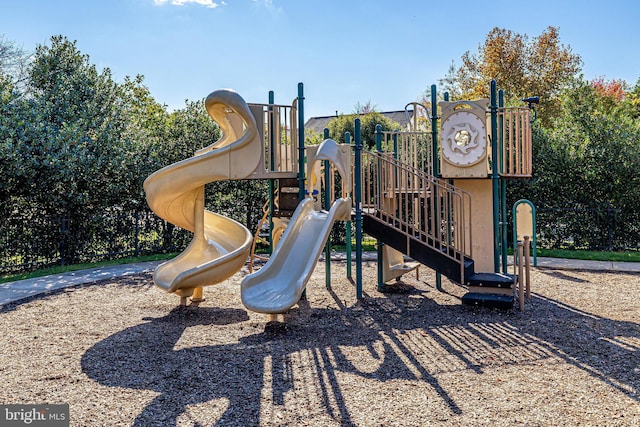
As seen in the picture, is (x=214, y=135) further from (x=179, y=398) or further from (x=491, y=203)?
(x=179, y=398)

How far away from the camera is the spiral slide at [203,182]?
7.20m

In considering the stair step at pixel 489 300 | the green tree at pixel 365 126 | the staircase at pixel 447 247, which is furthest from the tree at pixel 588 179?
the green tree at pixel 365 126

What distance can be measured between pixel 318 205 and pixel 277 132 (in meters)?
1.52

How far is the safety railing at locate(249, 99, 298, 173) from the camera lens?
784 cm

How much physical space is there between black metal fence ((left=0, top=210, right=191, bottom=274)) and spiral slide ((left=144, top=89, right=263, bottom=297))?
608 centimetres

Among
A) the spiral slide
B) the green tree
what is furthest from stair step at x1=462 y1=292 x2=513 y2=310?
the green tree

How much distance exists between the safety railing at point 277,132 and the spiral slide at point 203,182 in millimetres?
475

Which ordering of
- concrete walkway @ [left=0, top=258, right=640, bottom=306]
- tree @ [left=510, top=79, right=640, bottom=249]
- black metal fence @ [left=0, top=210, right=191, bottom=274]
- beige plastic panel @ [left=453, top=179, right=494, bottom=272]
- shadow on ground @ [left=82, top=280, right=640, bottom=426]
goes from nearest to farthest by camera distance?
shadow on ground @ [left=82, top=280, right=640, bottom=426] → beige plastic panel @ [left=453, top=179, right=494, bottom=272] → concrete walkway @ [left=0, top=258, right=640, bottom=306] → black metal fence @ [left=0, top=210, right=191, bottom=274] → tree @ [left=510, top=79, right=640, bottom=249]

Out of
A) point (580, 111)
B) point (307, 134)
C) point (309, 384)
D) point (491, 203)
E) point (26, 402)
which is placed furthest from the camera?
point (307, 134)

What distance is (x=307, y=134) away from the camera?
1930 cm

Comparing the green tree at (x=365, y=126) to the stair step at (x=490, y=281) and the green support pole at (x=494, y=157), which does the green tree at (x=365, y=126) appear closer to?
the green support pole at (x=494, y=157)

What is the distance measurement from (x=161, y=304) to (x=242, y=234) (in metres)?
1.77

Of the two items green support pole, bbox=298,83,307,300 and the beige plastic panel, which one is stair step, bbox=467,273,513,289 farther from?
green support pole, bbox=298,83,307,300

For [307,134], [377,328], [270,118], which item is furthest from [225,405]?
[307,134]
